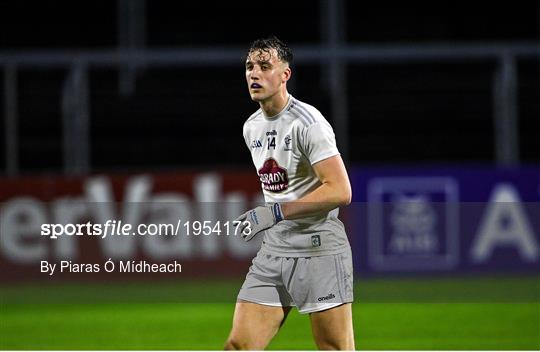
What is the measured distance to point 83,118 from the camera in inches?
549

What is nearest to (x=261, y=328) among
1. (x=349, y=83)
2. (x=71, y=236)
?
(x=71, y=236)

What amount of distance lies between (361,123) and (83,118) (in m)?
4.09

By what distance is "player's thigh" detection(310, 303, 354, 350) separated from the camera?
5.32 m

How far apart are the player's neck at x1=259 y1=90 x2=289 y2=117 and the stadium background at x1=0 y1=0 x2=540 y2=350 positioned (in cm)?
76

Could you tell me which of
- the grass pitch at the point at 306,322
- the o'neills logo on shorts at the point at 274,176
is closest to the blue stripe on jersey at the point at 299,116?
the o'neills logo on shorts at the point at 274,176

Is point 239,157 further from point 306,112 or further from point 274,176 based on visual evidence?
point 306,112

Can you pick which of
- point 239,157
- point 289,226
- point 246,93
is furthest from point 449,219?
point 246,93

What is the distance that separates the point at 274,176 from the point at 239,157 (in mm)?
10072

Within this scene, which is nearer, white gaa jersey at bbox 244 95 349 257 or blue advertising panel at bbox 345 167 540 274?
white gaa jersey at bbox 244 95 349 257

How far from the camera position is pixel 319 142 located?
5.27 meters

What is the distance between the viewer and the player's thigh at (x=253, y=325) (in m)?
5.43

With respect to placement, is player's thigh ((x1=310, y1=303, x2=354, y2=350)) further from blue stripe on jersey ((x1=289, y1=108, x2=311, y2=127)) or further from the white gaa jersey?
blue stripe on jersey ((x1=289, y1=108, x2=311, y2=127))

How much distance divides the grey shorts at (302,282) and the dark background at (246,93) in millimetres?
9163

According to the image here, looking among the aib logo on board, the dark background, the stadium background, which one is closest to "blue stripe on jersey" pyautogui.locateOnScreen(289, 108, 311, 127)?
the stadium background
